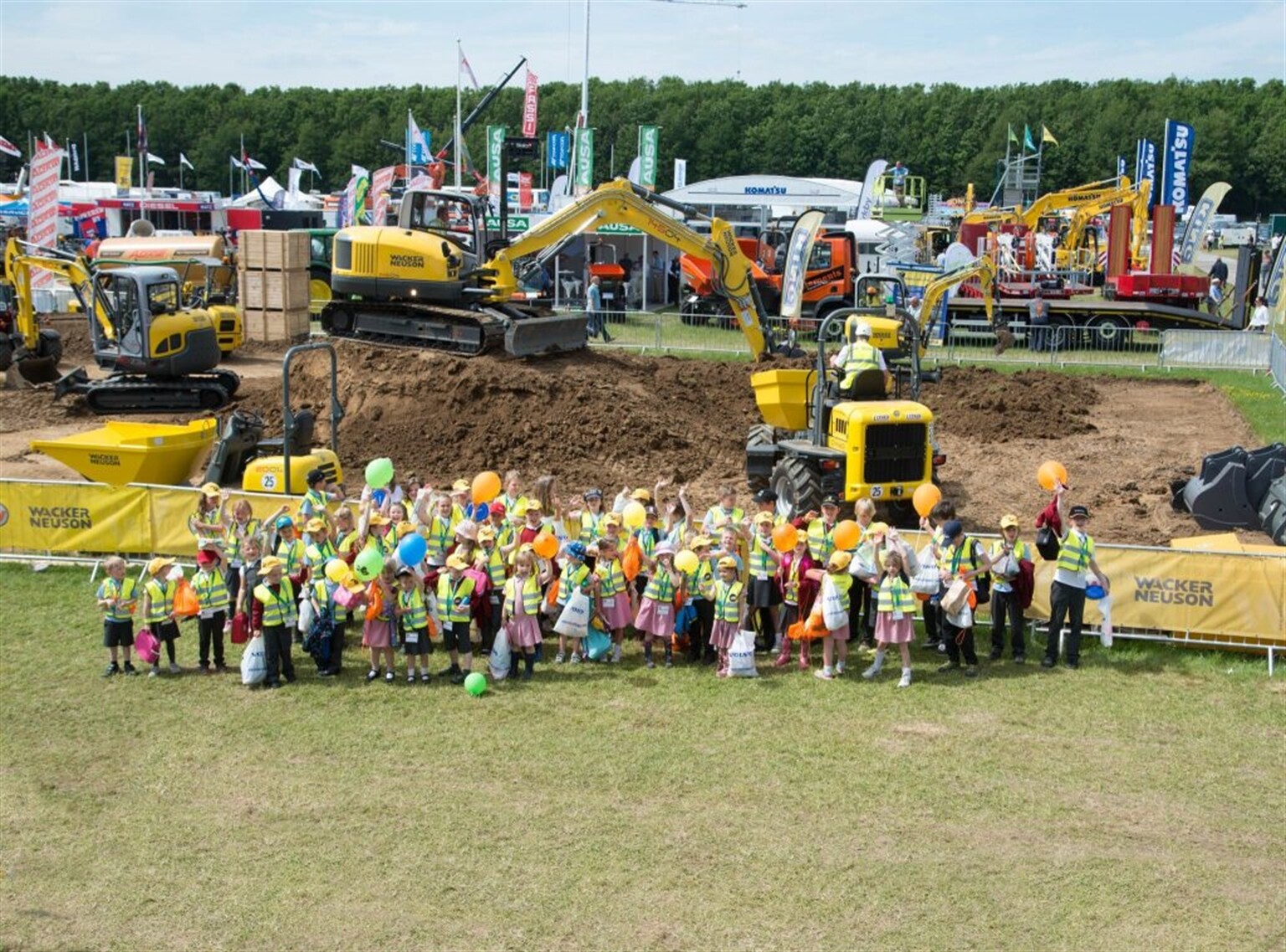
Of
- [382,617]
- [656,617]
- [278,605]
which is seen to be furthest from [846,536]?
[278,605]

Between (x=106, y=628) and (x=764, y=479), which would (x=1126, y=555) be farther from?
(x=106, y=628)

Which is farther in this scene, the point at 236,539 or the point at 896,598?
the point at 236,539

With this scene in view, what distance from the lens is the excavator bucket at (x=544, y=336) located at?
21953 millimetres

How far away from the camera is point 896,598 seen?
11.6 metres

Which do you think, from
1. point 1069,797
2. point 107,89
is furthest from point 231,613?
point 107,89

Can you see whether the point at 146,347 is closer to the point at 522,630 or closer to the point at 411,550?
→ the point at 411,550

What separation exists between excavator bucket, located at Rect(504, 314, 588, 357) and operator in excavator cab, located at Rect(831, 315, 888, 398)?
7.46m

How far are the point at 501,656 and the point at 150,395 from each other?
47.1 ft

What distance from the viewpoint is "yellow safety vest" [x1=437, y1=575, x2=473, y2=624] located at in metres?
11.7

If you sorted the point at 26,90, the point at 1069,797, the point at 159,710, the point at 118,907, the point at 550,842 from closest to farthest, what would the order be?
the point at 118,907 → the point at 550,842 → the point at 1069,797 → the point at 159,710 → the point at 26,90

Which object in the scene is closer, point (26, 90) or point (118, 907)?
point (118, 907)

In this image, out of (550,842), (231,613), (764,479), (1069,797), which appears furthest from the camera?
(764,479)

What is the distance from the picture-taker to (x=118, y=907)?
8086mm

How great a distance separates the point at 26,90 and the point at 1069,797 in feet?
403
